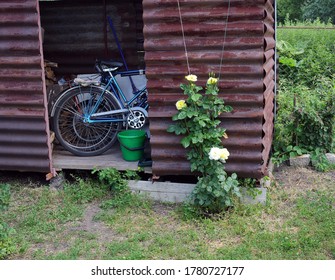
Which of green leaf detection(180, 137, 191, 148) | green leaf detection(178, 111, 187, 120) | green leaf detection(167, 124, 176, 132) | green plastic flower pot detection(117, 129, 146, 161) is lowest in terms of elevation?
green plastic flower pot detection(117, 129, 146, 161)

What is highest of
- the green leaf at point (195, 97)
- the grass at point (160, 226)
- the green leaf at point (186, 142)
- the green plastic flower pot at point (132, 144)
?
the green leaf at point (195, 97)

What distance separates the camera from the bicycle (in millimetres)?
6629

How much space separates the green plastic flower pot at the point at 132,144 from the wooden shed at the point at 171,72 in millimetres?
524

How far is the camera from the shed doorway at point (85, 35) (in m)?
7.75

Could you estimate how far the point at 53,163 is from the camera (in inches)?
248

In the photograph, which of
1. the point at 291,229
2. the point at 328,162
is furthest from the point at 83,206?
the point at 328,162

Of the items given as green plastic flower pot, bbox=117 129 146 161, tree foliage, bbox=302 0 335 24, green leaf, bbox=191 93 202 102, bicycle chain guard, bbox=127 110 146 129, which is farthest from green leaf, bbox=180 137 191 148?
tree foliage, bbox=302 0 335 24

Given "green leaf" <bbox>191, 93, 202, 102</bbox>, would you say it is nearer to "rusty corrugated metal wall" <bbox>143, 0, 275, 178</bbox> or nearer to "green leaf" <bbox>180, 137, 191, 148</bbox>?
"rusty corrugated metal wall" <bbox>143, 0, 275, 178</bbox>

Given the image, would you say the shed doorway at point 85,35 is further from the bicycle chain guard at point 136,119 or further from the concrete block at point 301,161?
the concrete block at point 301,161

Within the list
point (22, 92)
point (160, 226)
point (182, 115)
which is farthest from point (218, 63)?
point (22, 92)

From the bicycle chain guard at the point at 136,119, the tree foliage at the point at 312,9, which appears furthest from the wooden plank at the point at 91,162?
the tree foliage at the point at 312,9

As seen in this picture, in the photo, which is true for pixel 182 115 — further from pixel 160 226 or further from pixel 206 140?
pixel 160 226

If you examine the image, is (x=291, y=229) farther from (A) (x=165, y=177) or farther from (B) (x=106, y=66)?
A: (B) (x=106, y=66)

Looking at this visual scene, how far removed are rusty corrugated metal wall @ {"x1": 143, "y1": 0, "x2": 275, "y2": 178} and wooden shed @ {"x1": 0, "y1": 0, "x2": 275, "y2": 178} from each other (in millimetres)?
11
